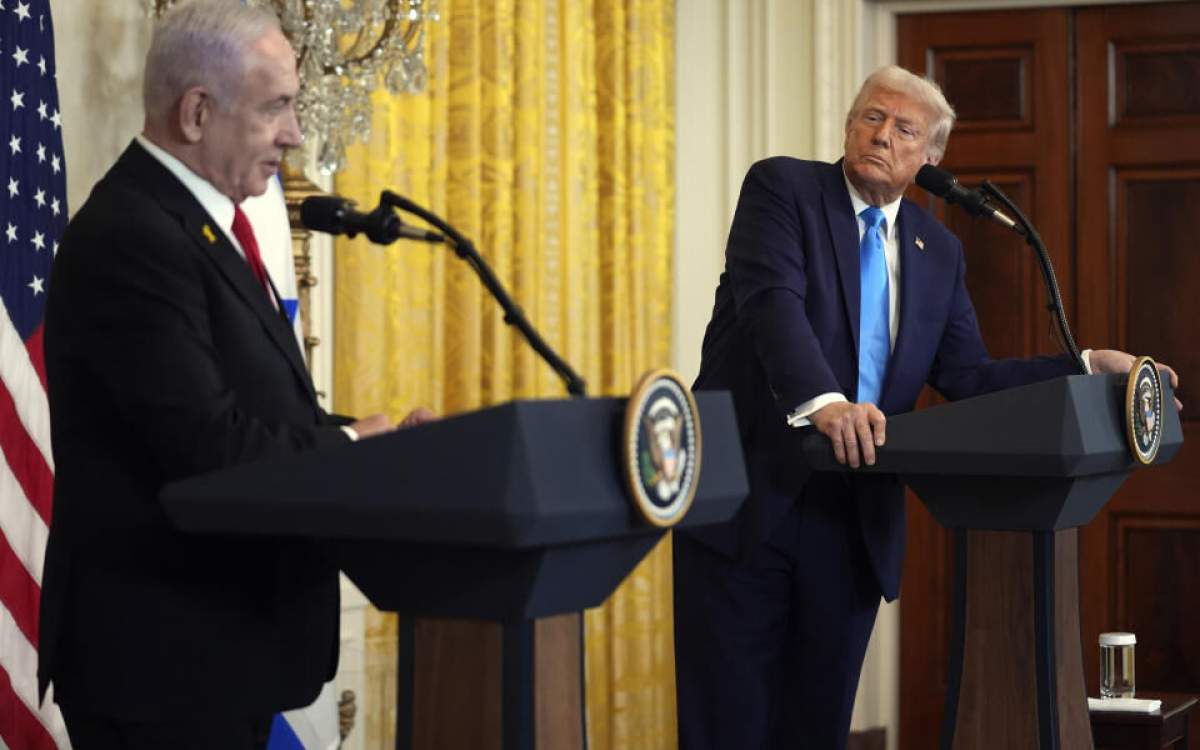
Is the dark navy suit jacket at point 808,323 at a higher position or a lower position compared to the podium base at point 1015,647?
higher

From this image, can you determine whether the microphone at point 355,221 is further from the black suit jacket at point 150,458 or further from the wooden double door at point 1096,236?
the wooden double door at point 1096,236

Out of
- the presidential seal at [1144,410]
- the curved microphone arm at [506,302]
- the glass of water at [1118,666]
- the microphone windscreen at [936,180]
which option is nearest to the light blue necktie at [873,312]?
the microphone windscreen at [936,180]

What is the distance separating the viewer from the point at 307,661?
2.04m

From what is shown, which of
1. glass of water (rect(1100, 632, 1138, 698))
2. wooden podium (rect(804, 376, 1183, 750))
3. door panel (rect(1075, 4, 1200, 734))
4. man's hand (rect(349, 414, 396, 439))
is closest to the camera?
man's hand (rect(349, 414, 396, 439))

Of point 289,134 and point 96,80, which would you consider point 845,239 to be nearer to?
point 289,134

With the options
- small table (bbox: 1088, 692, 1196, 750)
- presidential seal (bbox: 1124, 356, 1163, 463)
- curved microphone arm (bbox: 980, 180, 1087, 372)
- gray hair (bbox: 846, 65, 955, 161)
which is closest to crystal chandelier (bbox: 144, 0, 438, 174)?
gray hair (bbox: 846, 65, 955, 161)

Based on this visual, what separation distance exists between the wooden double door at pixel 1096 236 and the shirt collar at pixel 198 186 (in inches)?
165

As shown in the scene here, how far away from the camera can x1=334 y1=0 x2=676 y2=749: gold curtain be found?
15.5 ft

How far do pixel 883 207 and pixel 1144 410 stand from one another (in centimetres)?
68

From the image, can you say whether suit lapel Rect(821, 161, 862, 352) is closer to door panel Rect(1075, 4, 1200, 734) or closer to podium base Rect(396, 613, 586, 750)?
podium base Rect(396, 613, 586, 750)

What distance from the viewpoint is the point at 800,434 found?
2988mm

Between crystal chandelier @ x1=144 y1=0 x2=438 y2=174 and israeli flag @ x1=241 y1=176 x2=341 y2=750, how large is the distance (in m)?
0.22

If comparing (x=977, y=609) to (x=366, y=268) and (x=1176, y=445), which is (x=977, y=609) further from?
(x=366, y=268)

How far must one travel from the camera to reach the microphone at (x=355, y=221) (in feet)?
6.55
